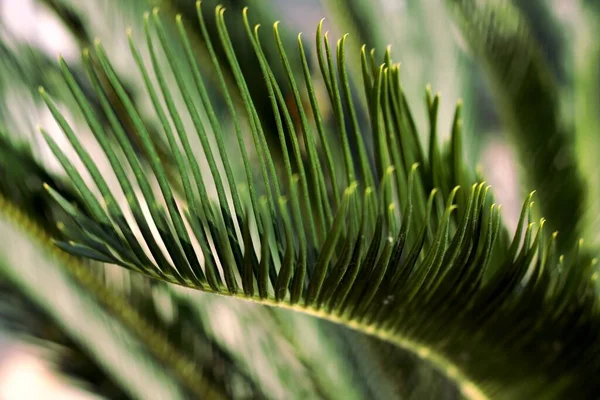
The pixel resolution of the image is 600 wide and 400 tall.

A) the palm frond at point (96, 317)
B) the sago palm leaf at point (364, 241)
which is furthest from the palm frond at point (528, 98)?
the palm frond at point (96, 317)

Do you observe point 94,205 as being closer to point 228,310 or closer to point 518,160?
point 228,310

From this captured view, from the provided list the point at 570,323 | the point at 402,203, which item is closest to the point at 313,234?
the point at 402,203

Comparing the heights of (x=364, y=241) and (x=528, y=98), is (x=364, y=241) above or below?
below

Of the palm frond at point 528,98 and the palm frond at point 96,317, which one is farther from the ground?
the palm frond at point 528,98

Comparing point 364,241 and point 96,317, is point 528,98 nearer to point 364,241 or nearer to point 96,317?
point 364,241

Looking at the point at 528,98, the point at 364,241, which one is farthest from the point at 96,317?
the point at 528,98

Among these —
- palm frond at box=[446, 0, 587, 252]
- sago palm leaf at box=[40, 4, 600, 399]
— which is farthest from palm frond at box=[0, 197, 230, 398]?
palm frond at box=[446, 0, 587, 252]

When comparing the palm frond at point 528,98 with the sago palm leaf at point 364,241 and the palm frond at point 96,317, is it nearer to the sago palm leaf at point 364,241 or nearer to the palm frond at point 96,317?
the sago palm leaf at point 364,241

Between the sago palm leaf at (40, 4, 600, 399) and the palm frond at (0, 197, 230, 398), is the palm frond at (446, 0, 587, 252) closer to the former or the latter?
the sago palm leaf at (40, 4, 600, 399)

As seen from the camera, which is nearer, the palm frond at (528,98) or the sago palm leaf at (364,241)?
the sago palm leaf at (364,241)
